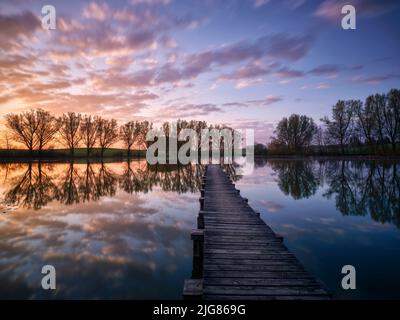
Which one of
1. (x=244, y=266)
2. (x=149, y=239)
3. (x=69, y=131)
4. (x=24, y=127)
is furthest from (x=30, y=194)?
(x=69, y=131)

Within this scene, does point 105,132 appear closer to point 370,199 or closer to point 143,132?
point 143,132

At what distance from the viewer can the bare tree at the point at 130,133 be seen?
79.0 metres

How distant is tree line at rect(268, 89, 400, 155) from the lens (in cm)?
5772

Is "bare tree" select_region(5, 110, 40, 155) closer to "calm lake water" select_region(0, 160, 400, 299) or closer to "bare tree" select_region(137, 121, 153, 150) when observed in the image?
"bare tree" select_region(137, 121, 153, 150)

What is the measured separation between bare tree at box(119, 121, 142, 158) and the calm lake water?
204 feet

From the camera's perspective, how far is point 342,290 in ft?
20.1

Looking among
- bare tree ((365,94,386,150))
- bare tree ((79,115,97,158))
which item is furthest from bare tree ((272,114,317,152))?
bare tree ((79,115,97,158))

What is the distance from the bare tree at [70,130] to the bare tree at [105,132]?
5.58m

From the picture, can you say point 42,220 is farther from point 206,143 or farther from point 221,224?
point 206,143

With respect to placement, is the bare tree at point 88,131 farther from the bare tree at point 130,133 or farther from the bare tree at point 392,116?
the bare tree at point 392,116

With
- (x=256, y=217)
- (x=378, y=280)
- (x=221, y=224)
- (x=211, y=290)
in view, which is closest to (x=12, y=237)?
(x=221, y=224)

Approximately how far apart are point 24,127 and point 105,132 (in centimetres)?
1914

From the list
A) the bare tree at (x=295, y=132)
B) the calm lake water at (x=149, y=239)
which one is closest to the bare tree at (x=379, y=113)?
the bare tree at (x=295, y=132)
